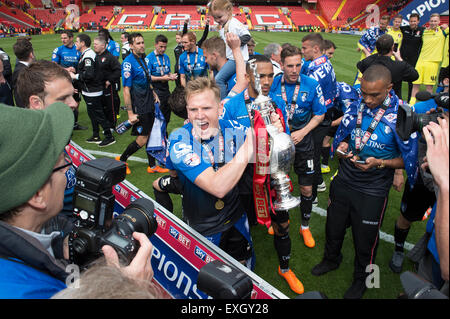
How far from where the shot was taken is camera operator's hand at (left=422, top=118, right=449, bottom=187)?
1.26 meters

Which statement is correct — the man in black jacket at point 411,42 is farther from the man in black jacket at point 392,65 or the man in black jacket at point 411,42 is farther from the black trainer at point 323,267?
the black trainer at point 323,267

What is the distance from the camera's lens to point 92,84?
278 inches

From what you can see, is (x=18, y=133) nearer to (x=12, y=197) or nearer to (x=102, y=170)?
(x=12, y=197)

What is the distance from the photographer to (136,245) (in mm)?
1441

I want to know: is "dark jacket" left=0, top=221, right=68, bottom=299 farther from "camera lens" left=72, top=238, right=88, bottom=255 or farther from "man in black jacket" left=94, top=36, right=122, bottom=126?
"man in black jacket" left=94, top=36, right=122, bottom=126

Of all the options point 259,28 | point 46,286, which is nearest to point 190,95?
point 46,286

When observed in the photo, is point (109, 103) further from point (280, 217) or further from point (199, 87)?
point (280, 217)

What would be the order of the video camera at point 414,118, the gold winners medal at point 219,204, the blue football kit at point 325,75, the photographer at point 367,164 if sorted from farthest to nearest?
the blue football kit at point 325,75 < the photographer at point 367,164 < the gold winners medal at point 219,204 < the video camera at point 414,118

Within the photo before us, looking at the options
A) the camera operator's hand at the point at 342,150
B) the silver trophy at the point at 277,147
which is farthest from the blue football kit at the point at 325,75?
the silver trophy at the point at 277,147

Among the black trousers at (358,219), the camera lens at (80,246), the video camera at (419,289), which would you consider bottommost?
the black trousers at (358,219)

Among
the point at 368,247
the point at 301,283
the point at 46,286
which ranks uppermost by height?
the point at 46,286

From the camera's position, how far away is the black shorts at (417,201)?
10.8 ft

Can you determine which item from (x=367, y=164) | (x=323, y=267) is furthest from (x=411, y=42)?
(x=323, y=267)
